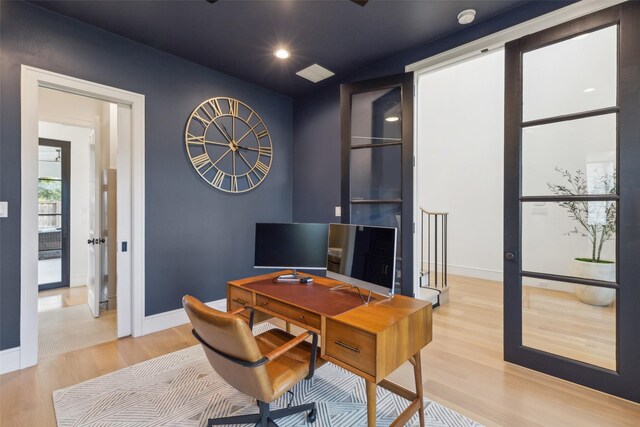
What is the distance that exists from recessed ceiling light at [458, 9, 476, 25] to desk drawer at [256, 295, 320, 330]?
101 inches

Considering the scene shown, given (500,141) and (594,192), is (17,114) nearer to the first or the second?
(594,192)

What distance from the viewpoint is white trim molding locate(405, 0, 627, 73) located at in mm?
2020

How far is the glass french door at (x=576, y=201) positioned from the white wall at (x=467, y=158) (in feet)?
9.82

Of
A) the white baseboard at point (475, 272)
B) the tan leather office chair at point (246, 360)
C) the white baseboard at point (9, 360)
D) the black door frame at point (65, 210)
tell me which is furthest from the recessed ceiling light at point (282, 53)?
the white baseboard at point (475, 272)

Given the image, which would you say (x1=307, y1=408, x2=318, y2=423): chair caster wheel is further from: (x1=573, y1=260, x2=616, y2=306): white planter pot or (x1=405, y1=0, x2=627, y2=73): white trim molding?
(x1=405, y1=0, x2=627, y2=73): white trim molding

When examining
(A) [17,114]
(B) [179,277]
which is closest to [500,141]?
(B) [179,277]

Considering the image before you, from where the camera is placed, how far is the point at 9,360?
7.32 feet

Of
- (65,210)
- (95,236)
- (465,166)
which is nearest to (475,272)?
(465,166)

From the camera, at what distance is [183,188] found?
3.16 metres

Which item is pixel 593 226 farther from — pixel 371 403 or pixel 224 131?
pixel 224 131

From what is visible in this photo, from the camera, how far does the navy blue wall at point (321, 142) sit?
3.13 metres

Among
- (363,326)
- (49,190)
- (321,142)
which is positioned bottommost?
(363,326)

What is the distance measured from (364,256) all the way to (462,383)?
1.26m

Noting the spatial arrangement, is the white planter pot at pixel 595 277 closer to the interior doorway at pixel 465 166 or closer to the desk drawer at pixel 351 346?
the desk drawer at pixel 351 346
